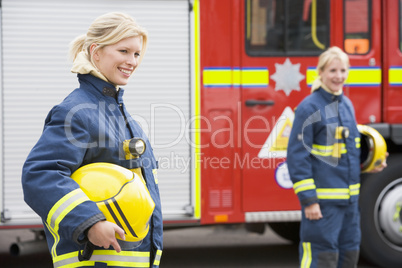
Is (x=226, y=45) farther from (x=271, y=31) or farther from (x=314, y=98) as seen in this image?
(x=314, y=98)

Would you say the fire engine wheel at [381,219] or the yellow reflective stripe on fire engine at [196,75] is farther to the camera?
the fire engine wheel at [381,219]

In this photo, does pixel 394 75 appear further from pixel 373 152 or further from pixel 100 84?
pixel 100 84

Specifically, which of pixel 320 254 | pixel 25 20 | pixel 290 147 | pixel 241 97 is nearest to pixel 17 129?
pixel 25 20

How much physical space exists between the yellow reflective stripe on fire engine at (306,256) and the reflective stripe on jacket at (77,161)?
73.5 inches

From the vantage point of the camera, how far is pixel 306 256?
13.5 ft

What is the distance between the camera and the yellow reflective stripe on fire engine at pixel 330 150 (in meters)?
4.08

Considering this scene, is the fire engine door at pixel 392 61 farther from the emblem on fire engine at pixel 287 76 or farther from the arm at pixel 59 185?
the arm at pixel 59 185

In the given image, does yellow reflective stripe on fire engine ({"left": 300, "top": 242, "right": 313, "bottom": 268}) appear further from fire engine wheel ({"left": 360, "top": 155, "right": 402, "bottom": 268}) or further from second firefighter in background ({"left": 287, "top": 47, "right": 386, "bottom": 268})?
fire engine wheel ({"left": 360, "top": 155, "right": 402, "bottom": 268})

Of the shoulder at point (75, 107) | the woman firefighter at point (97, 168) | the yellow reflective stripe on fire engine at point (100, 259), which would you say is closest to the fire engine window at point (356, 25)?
the woman firefighter at point (97, 168)

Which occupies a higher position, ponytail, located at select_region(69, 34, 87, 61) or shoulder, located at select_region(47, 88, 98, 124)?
ponytail, located at select_region(69, 34, 87, 61)

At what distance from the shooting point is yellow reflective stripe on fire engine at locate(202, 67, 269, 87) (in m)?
5.43

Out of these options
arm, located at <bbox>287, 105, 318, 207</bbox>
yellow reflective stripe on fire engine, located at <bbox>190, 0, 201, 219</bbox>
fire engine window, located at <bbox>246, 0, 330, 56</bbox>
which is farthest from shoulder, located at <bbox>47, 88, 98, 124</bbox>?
fire engine window, located at <bbox>246, 0, 330, 56</bbox>

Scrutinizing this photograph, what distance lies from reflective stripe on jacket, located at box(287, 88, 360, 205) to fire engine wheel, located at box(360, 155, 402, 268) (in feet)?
5.12

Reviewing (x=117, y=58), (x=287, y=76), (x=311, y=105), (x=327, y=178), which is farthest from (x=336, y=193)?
(x=117, y=58)
